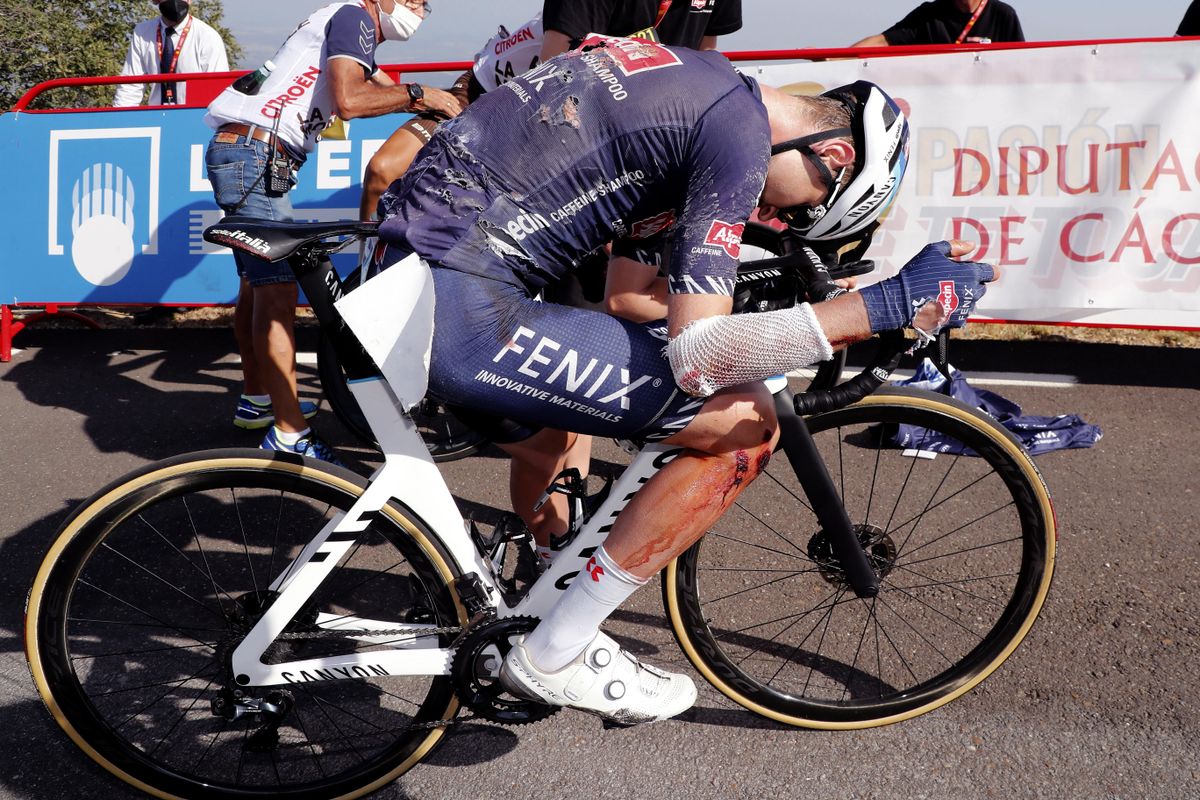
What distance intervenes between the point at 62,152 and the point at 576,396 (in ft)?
19.0

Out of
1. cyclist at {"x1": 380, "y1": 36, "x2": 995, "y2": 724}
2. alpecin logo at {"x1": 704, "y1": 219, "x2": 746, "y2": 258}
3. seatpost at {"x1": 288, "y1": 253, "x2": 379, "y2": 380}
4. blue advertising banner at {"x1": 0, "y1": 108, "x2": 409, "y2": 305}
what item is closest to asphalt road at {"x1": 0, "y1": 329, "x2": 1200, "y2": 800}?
cyclist at {"x1": 380, "y1": 36, "x2": 995, "y2": 724}

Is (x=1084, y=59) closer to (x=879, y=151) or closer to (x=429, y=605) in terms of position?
(x=879, y=151)

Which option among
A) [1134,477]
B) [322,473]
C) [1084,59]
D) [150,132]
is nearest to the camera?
[322,473]

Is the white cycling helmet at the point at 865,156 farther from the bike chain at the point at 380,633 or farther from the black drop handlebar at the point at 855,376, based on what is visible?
the bike chain at the point at 380,633

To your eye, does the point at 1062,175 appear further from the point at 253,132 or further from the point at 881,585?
the point at 253,132

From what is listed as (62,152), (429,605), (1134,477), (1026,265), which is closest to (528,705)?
(429,605)

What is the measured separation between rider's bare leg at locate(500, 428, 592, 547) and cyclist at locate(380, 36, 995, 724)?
0.74m

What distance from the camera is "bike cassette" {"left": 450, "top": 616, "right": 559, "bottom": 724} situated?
2443 millimetres

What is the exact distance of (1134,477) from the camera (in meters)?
4.34

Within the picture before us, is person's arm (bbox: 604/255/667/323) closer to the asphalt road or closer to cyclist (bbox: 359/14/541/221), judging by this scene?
the asphalt road

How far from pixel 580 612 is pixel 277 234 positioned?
1.16 meters

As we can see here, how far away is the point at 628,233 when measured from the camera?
2.35 metres

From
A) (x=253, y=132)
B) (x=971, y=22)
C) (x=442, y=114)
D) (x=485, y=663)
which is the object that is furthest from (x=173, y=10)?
(x=485, y=663)

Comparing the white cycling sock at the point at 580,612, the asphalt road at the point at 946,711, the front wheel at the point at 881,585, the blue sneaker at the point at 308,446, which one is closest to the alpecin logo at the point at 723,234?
the front wheel at the point at 881,585
